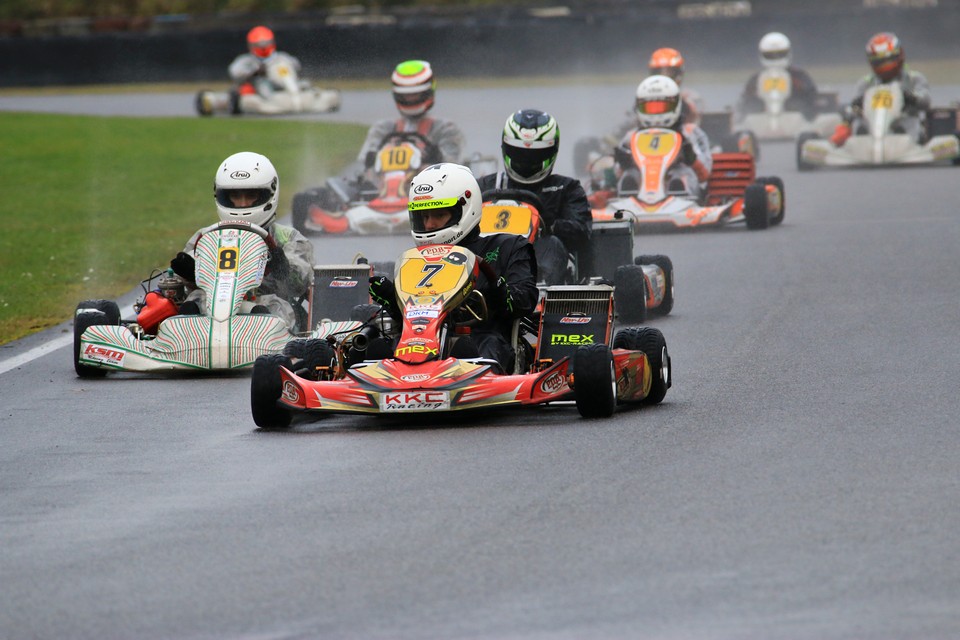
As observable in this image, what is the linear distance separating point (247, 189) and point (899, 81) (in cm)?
1235

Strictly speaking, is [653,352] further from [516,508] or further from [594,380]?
[516,508]

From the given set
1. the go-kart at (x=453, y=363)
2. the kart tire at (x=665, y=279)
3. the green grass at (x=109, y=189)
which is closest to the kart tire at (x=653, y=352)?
the go-kart at (x=453, y=363)

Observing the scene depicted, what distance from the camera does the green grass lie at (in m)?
14.0

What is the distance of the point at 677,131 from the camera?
16.6 metres

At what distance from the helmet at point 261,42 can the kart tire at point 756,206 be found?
18121 millimetres

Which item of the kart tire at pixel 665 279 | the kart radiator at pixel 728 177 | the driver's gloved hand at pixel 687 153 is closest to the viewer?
the kart tire at pixel 665 279

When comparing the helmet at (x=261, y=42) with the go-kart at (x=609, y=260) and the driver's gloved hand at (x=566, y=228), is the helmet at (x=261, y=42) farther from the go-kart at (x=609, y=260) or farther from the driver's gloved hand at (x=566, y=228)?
the driver's gloved hand at (x=566, y=228)

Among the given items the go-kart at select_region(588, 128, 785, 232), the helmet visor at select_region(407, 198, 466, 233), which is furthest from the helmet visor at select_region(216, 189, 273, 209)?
the go-kart at select_region(588, 128, 785, 232)

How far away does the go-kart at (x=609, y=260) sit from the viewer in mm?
10305

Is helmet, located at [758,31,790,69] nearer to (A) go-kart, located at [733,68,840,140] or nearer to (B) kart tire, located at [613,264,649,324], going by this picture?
(A) go-kart, located at [733,68,840,140]

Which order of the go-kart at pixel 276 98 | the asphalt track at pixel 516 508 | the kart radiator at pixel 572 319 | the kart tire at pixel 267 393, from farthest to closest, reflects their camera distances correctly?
the go-kart at pixel 276 98
the kart radiator at pixel 572 319
the kart tire at pixel 267 393
the asphalt track at pixel 516 508

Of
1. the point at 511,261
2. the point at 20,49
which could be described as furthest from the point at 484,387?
the point at 20,49

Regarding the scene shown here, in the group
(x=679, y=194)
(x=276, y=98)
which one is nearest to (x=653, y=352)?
(x=679, y=194)

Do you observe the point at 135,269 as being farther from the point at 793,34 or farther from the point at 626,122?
the point at 793,34
